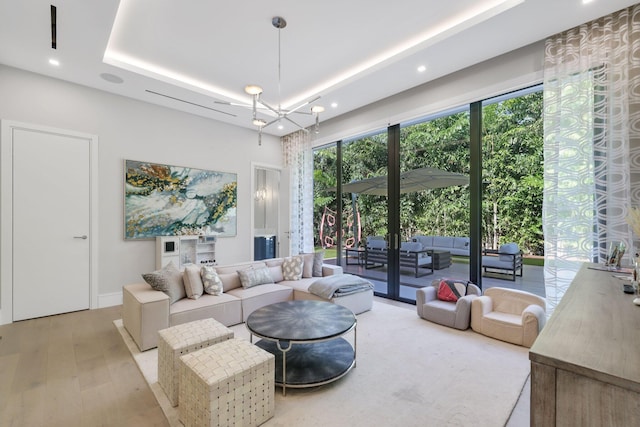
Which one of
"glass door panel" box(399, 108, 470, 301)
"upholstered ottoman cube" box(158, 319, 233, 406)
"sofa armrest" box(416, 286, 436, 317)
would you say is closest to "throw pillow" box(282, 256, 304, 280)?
"glass door panel" box(399, 108, 470, 301)

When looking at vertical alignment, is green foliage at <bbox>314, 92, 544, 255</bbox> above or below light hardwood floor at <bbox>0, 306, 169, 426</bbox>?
above

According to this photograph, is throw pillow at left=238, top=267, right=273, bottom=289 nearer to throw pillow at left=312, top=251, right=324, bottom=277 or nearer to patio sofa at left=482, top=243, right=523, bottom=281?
throw pillow at left=312, top=251, right=324, bottom=277

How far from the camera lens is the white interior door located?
3.64 m

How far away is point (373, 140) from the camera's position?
512 centimetres

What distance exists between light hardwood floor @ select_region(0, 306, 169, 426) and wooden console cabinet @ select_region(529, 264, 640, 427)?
2.17m

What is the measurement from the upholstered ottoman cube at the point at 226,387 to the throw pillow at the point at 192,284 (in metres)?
1.61

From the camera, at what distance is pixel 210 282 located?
3.55 meters

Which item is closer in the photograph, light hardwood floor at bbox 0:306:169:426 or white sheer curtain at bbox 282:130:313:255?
light hardwood floor at bbox 0:306:169:426

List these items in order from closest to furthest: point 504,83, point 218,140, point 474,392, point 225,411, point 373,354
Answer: point 225,411, point 474,392, point 373,354, point 504,83, point 218,140

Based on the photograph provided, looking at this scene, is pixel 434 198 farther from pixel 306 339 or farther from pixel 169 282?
pixel 169 282

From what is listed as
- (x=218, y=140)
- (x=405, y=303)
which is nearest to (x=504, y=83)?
(x=405, y=303)

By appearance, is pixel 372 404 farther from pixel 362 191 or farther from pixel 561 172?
pixel 362 191

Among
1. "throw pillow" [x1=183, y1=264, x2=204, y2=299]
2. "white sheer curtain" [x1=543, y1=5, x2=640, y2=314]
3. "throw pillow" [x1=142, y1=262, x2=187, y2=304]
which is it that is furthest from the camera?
"throw pillow" [x1=183, y1=264, x2=204, y2=299]

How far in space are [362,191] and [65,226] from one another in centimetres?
455
